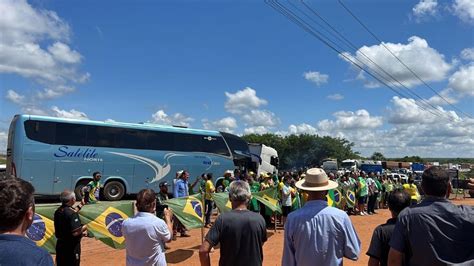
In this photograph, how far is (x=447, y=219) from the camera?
2.96 m

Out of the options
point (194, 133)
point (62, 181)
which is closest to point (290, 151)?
point (194, 133)

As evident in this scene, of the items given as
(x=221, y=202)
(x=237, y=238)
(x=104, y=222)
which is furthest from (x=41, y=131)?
(x=237, y=238)

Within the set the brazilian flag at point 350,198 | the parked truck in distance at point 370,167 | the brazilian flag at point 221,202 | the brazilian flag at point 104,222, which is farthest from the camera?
the parked truck in distance at point 370,167

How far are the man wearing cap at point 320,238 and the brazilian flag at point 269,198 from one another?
8.15 metres

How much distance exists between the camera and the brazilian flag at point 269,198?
11.8m

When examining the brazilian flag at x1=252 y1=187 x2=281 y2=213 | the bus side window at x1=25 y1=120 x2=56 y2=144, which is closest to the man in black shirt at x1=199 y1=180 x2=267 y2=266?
the brazilian flag at x1=252 y1=187 x2=281 y2=213

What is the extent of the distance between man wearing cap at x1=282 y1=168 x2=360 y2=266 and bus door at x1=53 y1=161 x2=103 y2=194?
1560 cm

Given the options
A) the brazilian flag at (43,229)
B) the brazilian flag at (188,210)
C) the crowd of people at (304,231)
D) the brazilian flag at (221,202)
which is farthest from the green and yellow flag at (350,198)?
the crowd of people at (304,231)

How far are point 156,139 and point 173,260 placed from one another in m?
12.1

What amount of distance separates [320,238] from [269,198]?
8.83m

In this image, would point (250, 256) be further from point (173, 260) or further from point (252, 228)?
point (173, 260)

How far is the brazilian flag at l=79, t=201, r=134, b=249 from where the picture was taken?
711 cm

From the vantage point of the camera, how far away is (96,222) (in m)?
7.19

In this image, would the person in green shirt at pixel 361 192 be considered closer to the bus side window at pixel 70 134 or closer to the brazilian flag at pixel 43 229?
the bus side window at pixel 70 134
